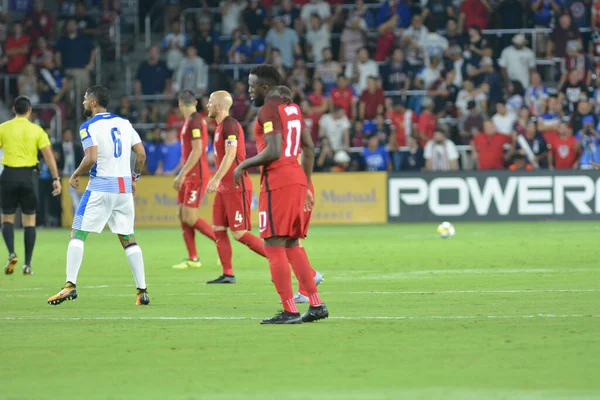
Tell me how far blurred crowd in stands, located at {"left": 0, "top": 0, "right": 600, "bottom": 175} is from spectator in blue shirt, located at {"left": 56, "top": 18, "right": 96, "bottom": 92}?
0.13 ft

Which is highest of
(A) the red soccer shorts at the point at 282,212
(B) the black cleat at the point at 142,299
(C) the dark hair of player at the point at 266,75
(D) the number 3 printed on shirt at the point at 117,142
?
(C) the dark hair of player at the point at 266,75

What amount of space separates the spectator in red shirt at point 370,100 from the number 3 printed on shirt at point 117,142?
18.1m

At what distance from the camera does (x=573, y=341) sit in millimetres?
→ 8297

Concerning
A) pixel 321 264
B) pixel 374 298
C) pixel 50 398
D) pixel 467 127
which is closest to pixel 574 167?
pixel 467 127

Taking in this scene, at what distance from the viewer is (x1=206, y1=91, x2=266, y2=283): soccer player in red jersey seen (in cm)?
1423

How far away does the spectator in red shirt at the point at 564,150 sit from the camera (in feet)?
90.7

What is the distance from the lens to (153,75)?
3181cm

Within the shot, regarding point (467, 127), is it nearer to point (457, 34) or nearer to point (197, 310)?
point (457, 34)

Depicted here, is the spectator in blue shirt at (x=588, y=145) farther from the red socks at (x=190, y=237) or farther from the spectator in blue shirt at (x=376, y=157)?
the red socks at (x=190, y=237)

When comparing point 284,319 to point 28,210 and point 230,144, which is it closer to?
point 230,144

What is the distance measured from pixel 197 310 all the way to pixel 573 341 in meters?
3.99

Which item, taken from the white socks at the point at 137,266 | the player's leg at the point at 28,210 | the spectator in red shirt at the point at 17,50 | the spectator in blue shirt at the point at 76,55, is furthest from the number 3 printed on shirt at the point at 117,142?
the spectator in red shirt at the point at 17,50

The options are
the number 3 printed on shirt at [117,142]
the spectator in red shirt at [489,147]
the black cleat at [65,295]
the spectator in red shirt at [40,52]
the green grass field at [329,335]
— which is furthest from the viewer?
the spectator in red shirt at [40,52]

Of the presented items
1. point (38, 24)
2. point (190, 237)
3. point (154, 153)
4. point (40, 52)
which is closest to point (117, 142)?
point (190, 237)
